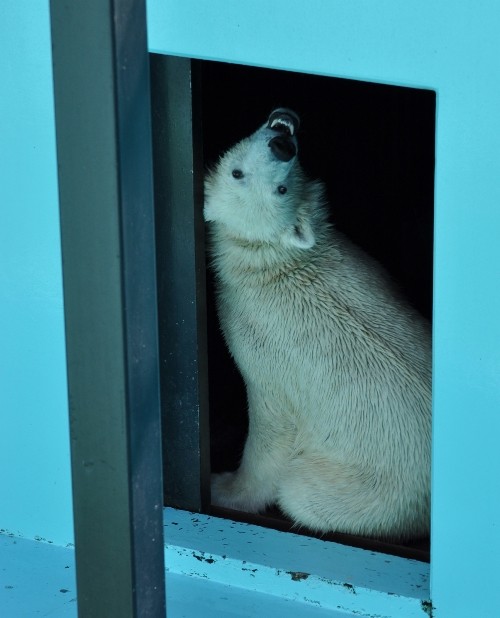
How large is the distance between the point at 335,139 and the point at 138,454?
2.33m

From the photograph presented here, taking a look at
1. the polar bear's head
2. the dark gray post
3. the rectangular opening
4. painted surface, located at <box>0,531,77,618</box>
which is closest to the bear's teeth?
the polar bear's head

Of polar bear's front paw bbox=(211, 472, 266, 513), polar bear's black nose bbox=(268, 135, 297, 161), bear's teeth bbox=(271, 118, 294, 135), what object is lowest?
polar bear's front paw bbox=(211, 472, 266, 513)

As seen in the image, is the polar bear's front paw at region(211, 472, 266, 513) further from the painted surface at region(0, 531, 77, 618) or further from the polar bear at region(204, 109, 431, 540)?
the painted surface at region(0, 531, 77, 618)

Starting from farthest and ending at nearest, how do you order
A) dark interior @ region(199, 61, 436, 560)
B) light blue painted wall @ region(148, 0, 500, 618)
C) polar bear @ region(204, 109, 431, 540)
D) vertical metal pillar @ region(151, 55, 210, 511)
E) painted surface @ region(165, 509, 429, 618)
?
dark interior @ region(199, 61, 436, 560) < polar bear @ region(204, 109, 431, 540) < vertical metal pillar @ region(151, 55, 210, 511) < painted surface @ region(165, 509, 429, 618) < light blue painted wall @ region(148, 0, 500, 618)

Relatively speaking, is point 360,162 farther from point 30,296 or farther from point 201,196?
point 30,296

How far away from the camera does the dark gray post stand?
37.7 inches

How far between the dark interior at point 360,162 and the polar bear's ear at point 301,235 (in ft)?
1.97

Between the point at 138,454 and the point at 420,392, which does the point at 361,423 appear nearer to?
the point at 420,392

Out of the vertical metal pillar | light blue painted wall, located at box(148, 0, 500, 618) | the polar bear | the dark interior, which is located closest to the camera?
light blue painted wall, located at box(148, 0, 500, 618)

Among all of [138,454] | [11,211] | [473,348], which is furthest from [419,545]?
[138,454]

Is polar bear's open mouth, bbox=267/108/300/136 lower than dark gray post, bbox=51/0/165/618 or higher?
higher

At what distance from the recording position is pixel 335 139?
3.26m

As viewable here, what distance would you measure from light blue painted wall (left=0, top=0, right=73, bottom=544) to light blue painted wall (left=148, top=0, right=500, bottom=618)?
34cm

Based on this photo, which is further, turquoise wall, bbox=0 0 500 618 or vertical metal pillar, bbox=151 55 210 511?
vertical metal pillar, bbox=151 55 210 511
